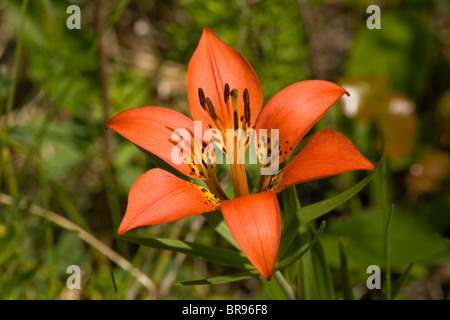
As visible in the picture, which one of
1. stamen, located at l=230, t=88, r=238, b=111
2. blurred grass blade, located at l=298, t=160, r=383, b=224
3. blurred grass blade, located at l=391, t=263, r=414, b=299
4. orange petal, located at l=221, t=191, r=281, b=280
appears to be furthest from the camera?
blurred grass blade, located at l=391, t=263, r=414, b=299

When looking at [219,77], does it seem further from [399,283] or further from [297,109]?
[399,283]

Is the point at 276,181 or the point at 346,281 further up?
the point at 276,181

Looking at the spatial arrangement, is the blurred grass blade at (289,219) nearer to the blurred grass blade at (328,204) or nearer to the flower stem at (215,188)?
the blurred grass blade at (328,204)

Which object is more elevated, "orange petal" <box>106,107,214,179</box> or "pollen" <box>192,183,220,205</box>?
"orange petal" <box>106,107,214,179</box>

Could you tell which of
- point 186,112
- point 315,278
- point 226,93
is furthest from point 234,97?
point 186,112

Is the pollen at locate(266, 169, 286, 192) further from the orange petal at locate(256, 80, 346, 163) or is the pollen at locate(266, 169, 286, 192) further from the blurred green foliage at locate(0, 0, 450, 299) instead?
the blurred green foliage at locate(0, 0, 450, 299)

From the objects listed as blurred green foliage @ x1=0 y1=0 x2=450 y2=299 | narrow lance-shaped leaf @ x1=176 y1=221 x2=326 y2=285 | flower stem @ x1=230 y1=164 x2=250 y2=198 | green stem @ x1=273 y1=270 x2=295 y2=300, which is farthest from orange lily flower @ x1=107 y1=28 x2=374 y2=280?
blurred green foliage @ x1=0 y1=0 x2=450 y2=299
